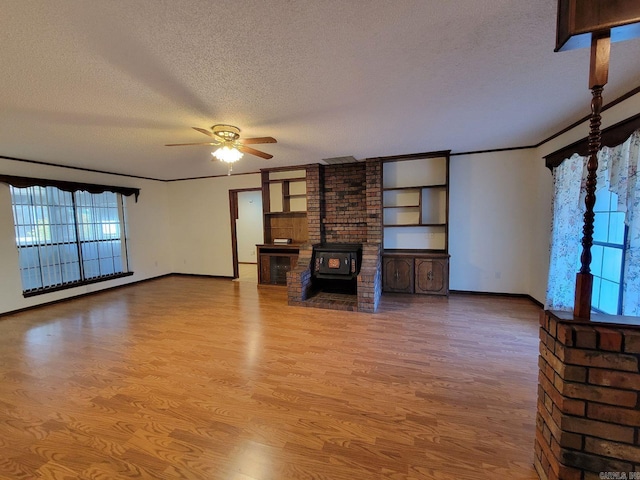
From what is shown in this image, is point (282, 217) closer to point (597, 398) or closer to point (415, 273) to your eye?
point (415, 273)

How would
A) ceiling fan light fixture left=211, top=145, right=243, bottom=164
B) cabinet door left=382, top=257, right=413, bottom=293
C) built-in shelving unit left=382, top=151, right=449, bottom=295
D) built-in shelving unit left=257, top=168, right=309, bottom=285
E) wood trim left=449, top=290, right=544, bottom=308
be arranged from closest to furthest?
ceiling fan light fixture left=211, top=145, right=243, bottom=164
wood trim left=449, top=290, right=544, bottom=308
built-in shelving unit left=382, top=151, right=449, bottom=295
cabinet door left=382, top=257, right=413, bottom=293
built-in shelving unit left=257, top=168, right=309, bottom=285

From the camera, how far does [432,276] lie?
4.63 meters

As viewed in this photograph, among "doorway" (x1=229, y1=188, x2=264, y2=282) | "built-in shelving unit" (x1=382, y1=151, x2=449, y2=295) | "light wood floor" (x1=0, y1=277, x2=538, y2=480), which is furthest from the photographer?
"doorway" (x1=229, y1=188, x2=264, y2=282)

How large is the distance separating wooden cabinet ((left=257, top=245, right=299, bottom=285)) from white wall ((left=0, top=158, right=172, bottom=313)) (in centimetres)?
287

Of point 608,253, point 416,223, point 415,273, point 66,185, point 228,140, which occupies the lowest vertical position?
point 415,273

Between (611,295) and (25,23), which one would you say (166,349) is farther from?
(611,295)

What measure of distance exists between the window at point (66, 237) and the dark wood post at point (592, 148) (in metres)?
6.72

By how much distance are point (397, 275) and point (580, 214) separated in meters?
2.53

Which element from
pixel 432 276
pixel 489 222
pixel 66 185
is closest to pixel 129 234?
pixel 66 185

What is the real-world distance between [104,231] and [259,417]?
5670 millimetres

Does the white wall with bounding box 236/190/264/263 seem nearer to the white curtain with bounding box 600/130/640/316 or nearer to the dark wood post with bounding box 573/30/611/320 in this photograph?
the white curtain with bounding box 600/130/640/316

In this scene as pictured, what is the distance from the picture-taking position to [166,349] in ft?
9.69

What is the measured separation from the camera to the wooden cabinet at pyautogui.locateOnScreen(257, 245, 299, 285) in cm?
573

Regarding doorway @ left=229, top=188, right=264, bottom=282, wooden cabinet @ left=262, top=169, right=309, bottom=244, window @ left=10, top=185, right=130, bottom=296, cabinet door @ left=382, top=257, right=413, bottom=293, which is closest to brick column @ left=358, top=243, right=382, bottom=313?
cabinet door @ left=382, top=257, right=413, bottom=293
